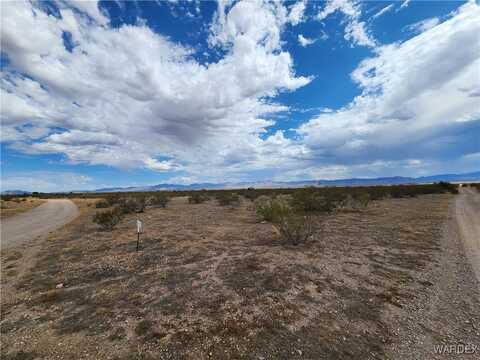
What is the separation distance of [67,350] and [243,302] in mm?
3501

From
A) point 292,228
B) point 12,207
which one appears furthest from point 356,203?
point 12,207

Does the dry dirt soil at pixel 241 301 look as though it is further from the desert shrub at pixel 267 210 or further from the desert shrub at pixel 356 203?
the desert shrub at pixel 356 203

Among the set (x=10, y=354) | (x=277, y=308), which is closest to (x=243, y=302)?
(x=277, y=308)

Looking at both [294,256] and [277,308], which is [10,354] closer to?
[277,308]

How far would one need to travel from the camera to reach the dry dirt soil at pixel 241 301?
13.3 ft

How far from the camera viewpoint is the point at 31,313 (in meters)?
5.40

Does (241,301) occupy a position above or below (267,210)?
below

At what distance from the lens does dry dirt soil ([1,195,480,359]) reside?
4.07 m

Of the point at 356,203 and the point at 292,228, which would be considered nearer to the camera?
the point at 292,228

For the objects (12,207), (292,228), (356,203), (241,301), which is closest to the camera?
(241,301)

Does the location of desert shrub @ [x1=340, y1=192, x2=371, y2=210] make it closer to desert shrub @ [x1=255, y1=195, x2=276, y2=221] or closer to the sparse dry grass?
desert shrub @ [x1=255, y1=195, x2=276, y2=221]

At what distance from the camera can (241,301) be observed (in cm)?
552

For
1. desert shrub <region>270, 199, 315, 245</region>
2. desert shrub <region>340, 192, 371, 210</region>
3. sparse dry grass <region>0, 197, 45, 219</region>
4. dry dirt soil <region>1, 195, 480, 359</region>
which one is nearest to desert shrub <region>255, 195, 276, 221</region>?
desert shrub <region>270, 199, 315, 245</region>

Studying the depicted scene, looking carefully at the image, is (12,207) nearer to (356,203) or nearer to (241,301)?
(241,301)
